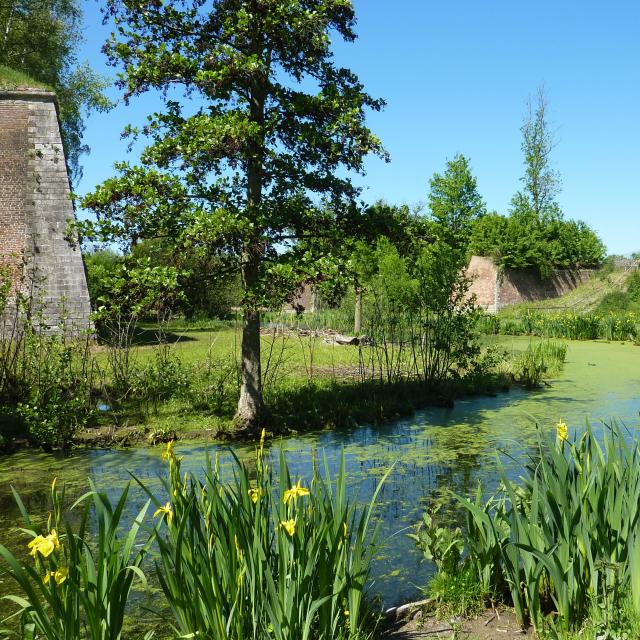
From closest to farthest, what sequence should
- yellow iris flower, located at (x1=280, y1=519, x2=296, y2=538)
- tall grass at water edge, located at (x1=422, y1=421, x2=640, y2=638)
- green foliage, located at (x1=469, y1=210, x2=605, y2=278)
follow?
yellow iris flower, located at (x1=280, y1=519, x2=296, y2=538) → tall grass at water edge, located at (x1=422, y1=421, x2=640, y2=638) → green foliage, located at (x1=469, y1=210, x2=605, y2=278)

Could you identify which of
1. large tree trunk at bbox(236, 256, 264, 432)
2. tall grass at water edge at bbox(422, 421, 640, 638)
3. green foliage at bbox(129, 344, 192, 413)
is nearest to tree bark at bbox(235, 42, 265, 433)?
large tree trunk at bbox(236, 256, 264, 432)

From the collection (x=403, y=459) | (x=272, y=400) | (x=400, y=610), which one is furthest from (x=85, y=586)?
(x=272, y=400)

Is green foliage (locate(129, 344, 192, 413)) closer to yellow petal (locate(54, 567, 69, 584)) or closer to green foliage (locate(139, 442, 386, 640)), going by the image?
green foliage (locate(139, 442, 386, 640))

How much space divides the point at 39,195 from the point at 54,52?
14552mm

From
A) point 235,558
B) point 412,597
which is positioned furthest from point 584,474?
point 235,558

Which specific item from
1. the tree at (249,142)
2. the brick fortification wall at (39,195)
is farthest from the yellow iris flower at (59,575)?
the brick fortification wall at (39,195)

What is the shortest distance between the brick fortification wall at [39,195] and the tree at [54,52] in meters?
10.1

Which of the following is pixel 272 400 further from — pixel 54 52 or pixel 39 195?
pixel 54 52

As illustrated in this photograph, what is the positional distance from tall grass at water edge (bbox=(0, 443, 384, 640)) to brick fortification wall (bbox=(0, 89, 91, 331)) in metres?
14.8

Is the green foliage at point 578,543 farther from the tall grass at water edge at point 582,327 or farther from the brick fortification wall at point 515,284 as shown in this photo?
the brick fortification wall at point 515,284

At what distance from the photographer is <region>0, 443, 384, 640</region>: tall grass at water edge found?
248 centimetres

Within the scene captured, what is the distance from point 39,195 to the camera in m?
16.9

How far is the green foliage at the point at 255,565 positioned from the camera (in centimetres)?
263

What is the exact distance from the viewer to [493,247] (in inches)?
1326
